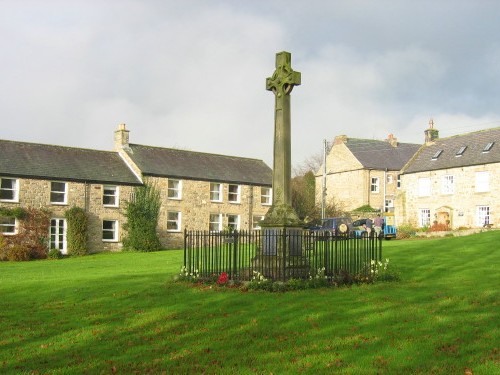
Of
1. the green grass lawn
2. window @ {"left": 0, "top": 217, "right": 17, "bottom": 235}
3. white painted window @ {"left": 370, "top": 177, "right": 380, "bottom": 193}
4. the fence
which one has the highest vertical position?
white painted window @ {"left": 370, "top": 177, "right": 380, "bottom": 193}

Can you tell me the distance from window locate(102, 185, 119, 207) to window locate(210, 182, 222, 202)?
24.0 ft

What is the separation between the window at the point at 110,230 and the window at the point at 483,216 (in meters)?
24.4

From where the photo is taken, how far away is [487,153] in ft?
134

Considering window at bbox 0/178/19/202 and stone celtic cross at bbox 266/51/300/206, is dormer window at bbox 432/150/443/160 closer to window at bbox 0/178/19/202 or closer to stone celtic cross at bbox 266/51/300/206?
window at bbox 0/178/19/202

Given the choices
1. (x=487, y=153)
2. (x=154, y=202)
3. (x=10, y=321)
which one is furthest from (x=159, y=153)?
(x=10, y=321)

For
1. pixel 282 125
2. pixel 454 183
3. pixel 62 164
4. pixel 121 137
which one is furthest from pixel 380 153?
pixel 282 125

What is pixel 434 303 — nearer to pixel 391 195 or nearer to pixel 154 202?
pixel 154 202

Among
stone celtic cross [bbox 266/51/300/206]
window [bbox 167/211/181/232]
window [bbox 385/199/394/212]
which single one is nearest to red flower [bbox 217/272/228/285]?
stone celtic cross [bbox 266/51/300/206]

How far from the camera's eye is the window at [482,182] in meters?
40.0

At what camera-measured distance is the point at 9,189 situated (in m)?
33.1

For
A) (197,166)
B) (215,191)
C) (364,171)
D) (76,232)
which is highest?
(364,171)

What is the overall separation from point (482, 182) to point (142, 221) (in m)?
23.2

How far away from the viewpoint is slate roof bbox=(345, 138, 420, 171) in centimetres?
5625

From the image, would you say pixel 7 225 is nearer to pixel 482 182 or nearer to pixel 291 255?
pixel 291 255
